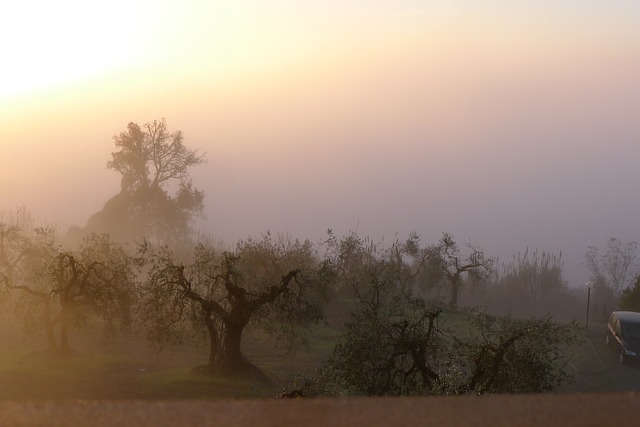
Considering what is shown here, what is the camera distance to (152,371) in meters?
33.0

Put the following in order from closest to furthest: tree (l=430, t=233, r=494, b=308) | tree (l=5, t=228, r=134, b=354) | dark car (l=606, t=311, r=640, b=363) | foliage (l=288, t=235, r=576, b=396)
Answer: foliage (l=288, t=235, r=576, b=396) → tree (l=5, t=228, r=134, b=354) → dark car (l=606, t=311, r=640, b=363) → tree (l=430, t=233, r=494, b=308)

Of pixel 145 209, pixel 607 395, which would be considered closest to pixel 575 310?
pixel 145 209

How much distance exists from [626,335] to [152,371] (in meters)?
21.6

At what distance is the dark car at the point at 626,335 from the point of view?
3741cm

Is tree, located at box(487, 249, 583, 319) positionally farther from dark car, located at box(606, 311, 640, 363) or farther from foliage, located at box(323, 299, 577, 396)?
foliage, located at box(323, 299, 577, 396)

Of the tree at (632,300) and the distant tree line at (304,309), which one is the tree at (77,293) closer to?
the distant tree line at (304,309)

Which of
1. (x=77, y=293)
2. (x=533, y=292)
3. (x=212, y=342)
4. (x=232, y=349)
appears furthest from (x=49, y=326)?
(x=533, y=292)

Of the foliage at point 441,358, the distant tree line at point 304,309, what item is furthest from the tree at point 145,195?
the foliage at point 441,358

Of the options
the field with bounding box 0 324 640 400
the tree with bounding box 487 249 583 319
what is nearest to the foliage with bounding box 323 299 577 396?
the field with bounding box 0 324 640 400

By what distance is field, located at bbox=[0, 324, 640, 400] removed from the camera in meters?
27.6

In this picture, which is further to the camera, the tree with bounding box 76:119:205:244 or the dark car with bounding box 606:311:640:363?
the tree with bounding box 76:119:205:244

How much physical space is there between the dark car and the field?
20.5 inches

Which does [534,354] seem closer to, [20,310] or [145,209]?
[20,310]

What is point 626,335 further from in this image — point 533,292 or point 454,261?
point 533,292
